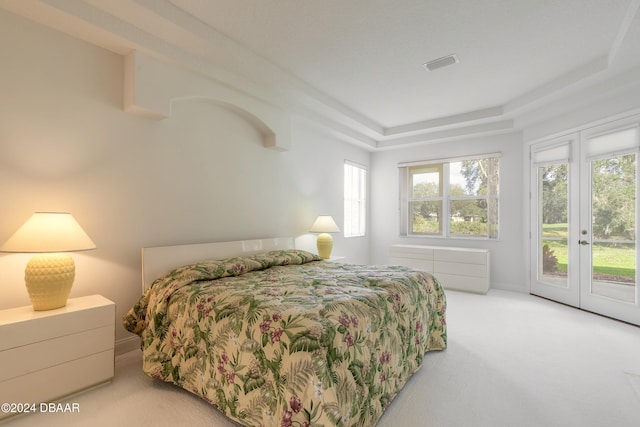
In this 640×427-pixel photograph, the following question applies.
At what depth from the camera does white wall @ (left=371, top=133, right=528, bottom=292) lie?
4.71 metres

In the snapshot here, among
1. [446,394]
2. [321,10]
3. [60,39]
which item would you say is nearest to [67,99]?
[60,39]

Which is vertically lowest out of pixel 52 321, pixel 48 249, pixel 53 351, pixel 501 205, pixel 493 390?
pixel 493 390

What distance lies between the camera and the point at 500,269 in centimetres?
486

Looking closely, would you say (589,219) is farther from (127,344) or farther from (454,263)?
(127,344)

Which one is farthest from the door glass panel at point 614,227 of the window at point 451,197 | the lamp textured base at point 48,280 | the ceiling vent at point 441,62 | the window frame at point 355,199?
the lamp textured base at point 48,280

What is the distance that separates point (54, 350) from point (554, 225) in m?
5.38

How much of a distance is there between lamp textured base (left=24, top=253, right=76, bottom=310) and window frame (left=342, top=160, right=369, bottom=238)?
3878 mm

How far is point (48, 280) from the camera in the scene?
1902 millimetres

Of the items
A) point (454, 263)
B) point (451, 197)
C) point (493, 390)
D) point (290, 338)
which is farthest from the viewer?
point (451, 197)

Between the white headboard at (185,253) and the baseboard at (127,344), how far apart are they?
0.44 m

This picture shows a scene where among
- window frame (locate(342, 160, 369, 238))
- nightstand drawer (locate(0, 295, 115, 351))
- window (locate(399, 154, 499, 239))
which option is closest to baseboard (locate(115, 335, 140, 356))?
nightstand drawer (locate(0, 295, 115, 351))

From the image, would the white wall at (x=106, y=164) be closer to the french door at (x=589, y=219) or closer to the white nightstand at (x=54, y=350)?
the white nightstand at (x=54, y=350)

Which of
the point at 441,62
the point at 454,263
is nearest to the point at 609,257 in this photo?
the point at 454,263

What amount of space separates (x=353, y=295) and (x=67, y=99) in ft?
8.24
